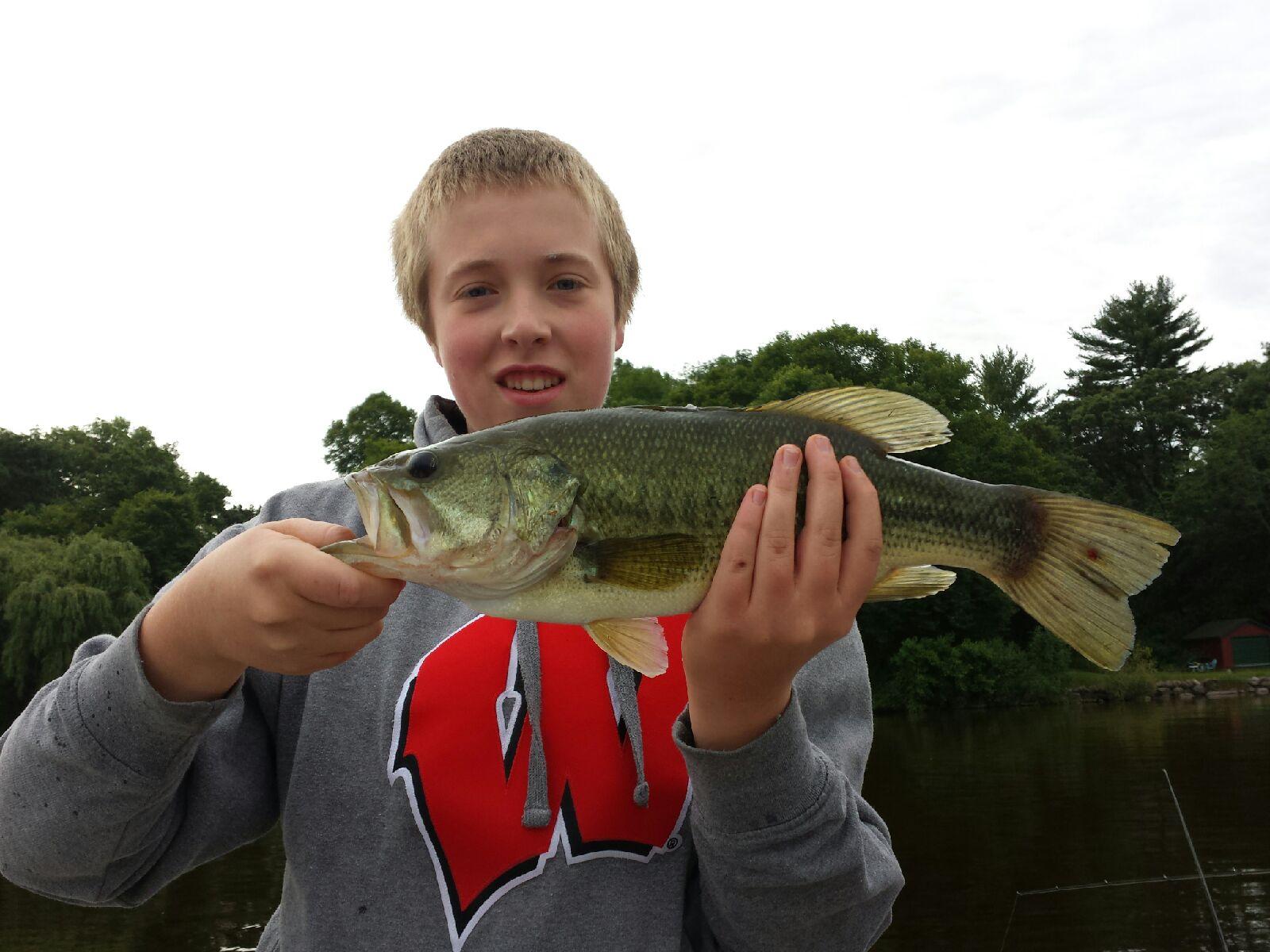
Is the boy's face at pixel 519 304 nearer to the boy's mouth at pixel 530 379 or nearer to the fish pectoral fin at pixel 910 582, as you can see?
the boy's mouth at pixel 530 379

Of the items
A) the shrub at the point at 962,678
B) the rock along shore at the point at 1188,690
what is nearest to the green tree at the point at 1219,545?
the rock along shore at the point at 1188,690

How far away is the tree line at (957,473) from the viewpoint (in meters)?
33.9

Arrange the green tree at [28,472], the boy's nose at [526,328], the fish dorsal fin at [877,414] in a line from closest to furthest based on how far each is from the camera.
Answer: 1. the fish dorsal fin at [877,414]
2. the boy's nose at [526,328]
3. the green tree at [28,472]

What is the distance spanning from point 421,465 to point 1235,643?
59.6 m

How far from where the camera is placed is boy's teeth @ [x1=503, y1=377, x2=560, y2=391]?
3178mm

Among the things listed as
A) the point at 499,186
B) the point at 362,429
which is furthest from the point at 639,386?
the point at 499,186

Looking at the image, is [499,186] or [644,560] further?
[499,186]

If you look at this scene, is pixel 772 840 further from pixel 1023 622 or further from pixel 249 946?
pixel 1023 622

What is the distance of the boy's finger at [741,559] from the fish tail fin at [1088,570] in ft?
2.38

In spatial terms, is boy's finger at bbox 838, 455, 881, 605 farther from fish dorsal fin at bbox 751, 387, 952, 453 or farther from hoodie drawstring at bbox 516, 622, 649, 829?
hoodie drawstring at bbox 516, 622, 649, 829

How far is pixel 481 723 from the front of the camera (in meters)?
2.90

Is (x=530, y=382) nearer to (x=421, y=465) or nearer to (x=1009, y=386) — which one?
(x=421, y=465)

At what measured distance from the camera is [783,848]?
2510mm

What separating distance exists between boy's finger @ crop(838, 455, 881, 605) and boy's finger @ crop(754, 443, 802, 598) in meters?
0.18
